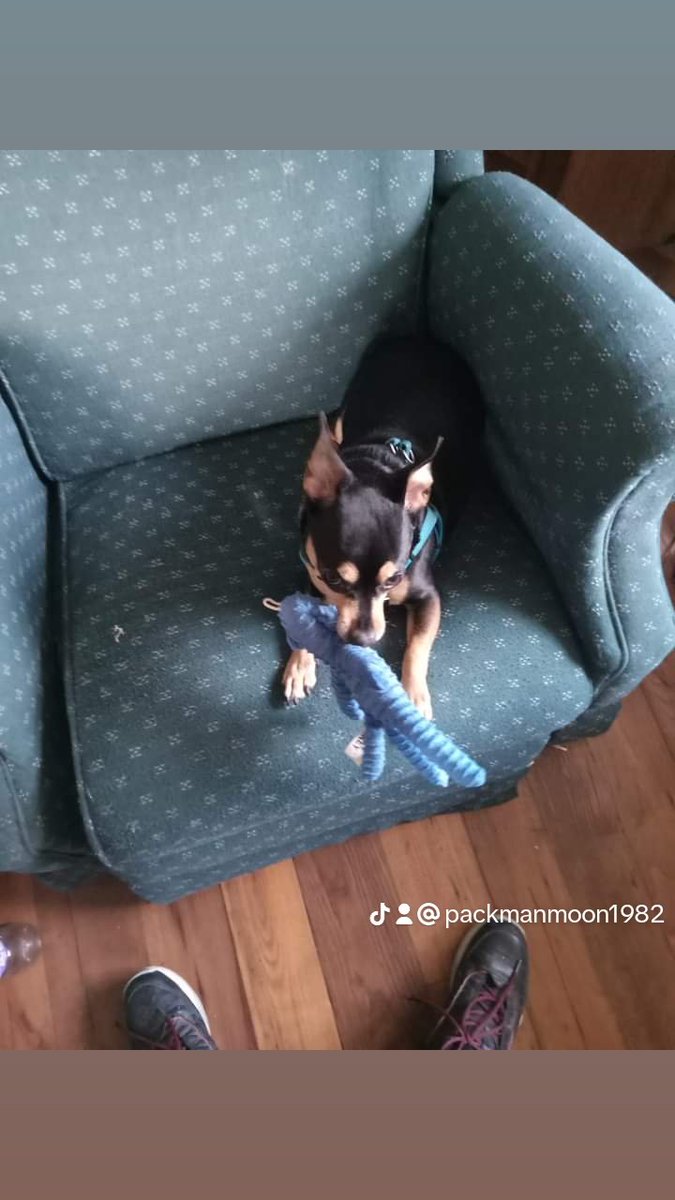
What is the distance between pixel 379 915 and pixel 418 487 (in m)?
0.81

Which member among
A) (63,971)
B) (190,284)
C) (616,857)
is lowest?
(63,971)

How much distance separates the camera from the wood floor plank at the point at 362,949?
5.04 feet

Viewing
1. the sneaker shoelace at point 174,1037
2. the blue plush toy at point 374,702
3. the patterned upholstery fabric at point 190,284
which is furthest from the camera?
the sneaker shoelace at point 174,1037

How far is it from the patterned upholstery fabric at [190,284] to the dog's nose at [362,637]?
547 mm

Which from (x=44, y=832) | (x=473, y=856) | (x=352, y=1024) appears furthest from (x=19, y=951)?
(x=473, y=856)

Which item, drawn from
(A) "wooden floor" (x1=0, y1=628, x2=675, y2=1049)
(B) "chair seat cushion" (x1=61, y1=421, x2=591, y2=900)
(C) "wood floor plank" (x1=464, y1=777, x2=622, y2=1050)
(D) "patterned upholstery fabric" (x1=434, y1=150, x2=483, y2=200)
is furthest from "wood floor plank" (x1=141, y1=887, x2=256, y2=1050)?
(D) "patterned upholstery fabric" (x1=434, y1=150, x2=483, y2=200)

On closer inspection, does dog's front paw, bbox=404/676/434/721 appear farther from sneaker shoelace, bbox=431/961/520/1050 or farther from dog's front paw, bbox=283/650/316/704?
sneaker shoelace, bbox=431/961/520/1050

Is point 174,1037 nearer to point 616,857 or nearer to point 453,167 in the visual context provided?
point 616,857

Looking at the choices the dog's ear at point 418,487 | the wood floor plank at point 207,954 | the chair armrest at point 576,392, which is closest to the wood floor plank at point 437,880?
the wood floor plank at point 207,954

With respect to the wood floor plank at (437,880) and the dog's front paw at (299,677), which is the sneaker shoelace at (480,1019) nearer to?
the wood floor plank at (437,880)

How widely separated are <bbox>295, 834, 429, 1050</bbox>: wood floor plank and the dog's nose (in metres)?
0.58

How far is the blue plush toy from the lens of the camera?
1123mm

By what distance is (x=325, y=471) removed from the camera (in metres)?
1.26

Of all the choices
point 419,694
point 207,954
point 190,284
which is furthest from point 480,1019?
point 190,284
